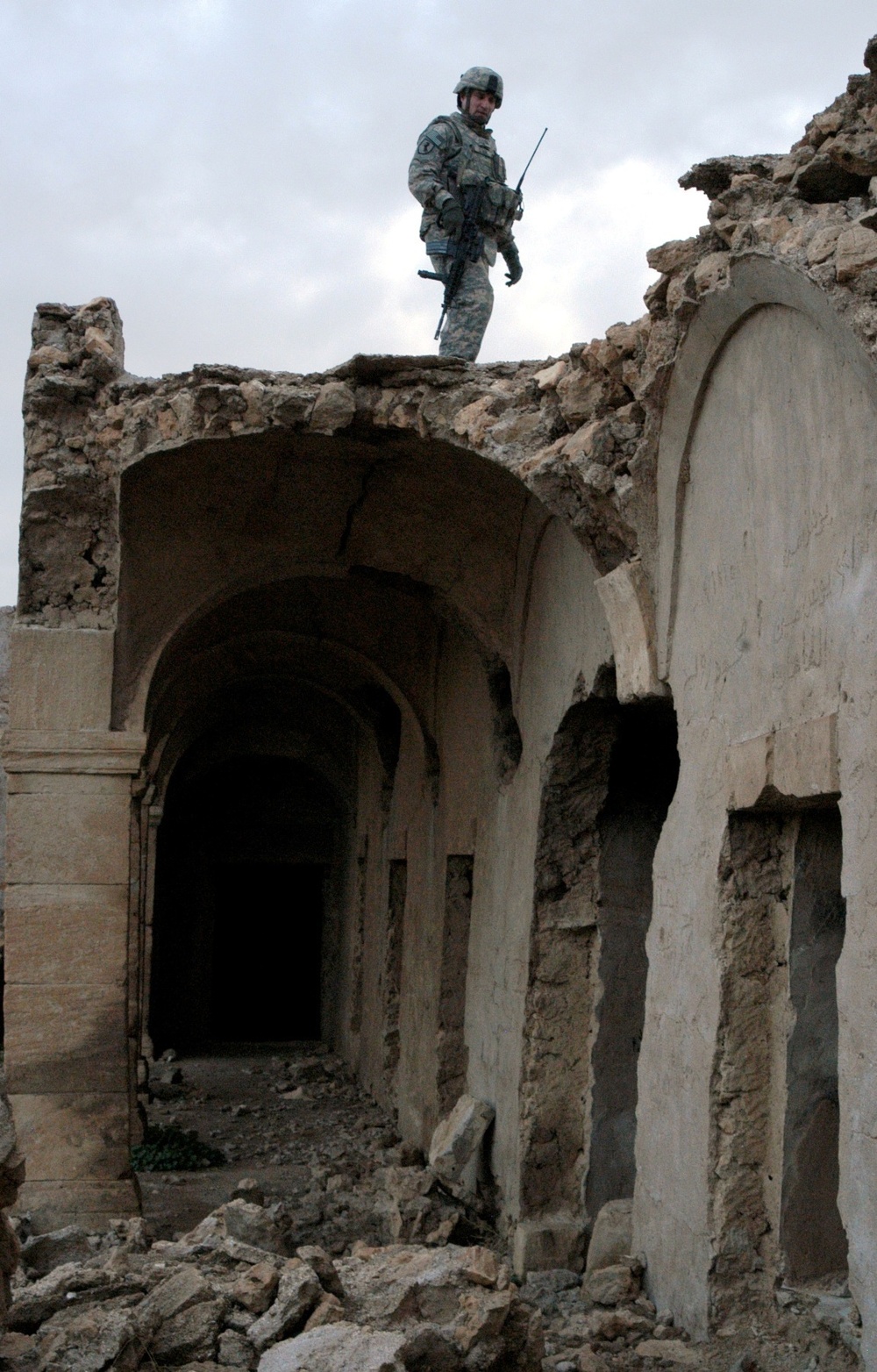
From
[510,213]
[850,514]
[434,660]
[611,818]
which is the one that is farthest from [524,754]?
[850,514]

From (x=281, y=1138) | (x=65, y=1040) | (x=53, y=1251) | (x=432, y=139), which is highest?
(x=432, y=139)

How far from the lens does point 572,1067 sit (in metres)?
7.79

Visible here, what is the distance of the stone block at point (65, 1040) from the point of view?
803 cm

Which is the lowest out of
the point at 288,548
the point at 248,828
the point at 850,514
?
the point at 248,828

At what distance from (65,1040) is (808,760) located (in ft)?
16.5

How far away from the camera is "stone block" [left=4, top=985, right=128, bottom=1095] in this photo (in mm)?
8031

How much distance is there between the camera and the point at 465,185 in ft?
29.3

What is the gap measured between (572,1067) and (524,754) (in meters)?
1.80

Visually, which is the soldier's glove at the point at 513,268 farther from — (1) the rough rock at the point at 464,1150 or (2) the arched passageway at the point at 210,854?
(2) the arched passageway at the point at 210,854

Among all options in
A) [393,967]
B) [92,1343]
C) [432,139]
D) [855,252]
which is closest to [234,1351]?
[92,1343]

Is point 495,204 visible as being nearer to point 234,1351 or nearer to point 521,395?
point 521,395

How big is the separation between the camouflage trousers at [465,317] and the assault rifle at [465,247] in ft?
0.12

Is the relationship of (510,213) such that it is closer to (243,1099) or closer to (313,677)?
(313,677)

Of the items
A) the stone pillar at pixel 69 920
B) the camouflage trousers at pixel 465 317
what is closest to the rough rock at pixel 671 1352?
the stone pillar at pixel 69 920
